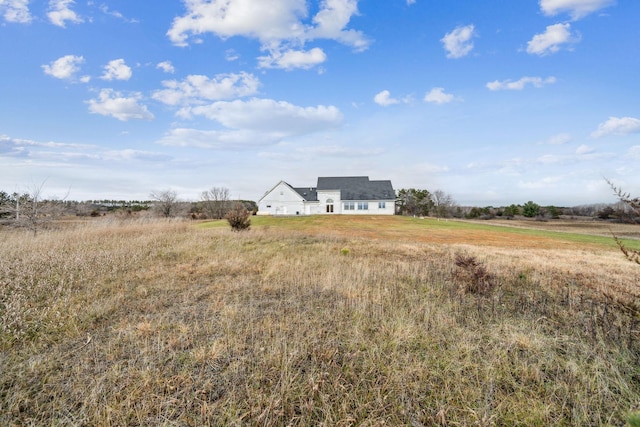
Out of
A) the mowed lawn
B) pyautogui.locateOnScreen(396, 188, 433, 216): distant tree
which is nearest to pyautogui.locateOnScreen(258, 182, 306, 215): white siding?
the mowed lawn

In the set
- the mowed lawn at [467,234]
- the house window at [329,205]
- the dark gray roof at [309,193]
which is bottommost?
the mowed lawn at [467,234]

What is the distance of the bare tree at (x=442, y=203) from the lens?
52.7 metres

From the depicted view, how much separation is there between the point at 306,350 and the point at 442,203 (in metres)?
56.1

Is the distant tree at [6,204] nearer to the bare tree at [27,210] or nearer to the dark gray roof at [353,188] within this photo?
the bare tree at [27,210]

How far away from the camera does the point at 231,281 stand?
6652mm

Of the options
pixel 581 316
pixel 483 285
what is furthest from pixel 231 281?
pixel 581 316

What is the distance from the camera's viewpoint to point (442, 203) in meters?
53.8

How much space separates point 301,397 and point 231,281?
14.7 feet

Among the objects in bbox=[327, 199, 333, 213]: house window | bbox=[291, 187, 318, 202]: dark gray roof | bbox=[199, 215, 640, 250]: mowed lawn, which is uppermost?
bbox=[291, 187, 318, 202]: dark gray roof

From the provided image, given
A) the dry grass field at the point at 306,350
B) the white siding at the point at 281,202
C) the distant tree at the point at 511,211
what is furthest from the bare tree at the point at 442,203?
the dry grass field at the point at 306,350

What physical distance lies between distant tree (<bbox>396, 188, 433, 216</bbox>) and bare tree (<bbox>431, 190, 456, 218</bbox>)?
3.00 ft

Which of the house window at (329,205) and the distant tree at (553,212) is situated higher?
the house window at (329,205)

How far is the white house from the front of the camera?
46688mm

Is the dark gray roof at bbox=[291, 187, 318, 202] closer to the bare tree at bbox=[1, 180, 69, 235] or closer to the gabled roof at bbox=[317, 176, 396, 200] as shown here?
the gabled roof at bbox=[317, 176, 396, 200]
